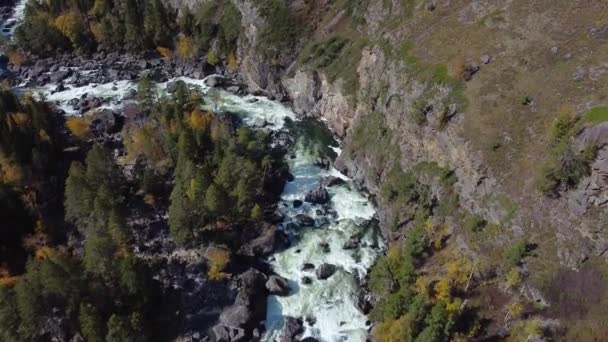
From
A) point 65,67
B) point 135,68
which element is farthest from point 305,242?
point 65,67

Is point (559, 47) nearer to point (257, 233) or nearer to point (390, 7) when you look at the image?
point (390, 7)

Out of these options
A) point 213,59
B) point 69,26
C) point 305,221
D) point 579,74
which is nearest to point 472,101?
point 579,74

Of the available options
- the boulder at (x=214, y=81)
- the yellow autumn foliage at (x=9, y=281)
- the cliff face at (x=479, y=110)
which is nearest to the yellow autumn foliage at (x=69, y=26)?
the boulder at (x=214, y=81)

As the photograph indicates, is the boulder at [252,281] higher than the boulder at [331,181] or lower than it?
lower

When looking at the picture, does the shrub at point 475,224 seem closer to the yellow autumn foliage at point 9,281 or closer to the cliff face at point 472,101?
the cliff face at point 472,101

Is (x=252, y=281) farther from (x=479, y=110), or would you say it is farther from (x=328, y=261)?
(x=479, y=110)

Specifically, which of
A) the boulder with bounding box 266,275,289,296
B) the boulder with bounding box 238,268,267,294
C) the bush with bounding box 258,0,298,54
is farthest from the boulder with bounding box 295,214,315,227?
the bush with bounding box 258,0,298,54
